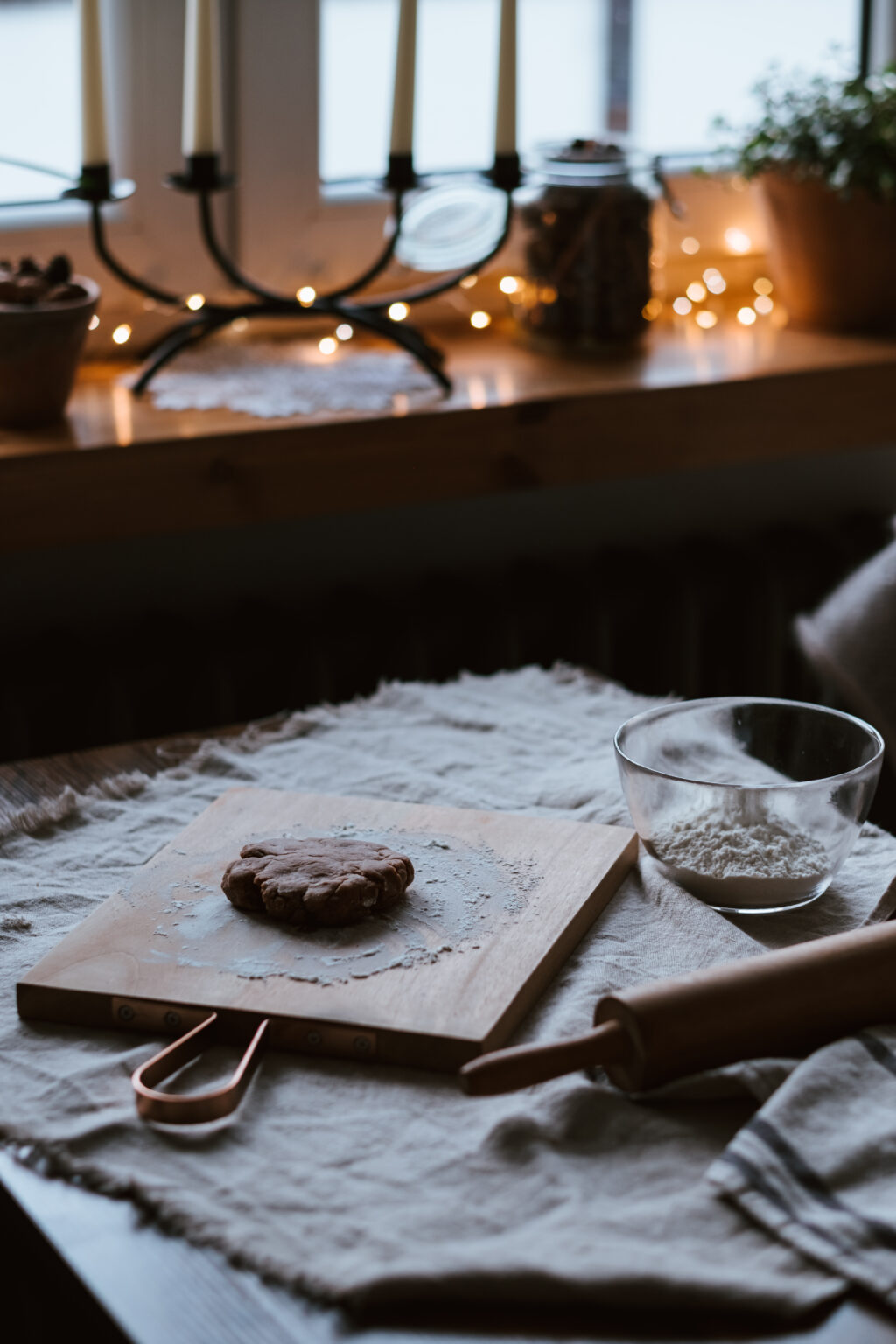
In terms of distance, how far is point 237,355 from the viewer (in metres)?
1.89

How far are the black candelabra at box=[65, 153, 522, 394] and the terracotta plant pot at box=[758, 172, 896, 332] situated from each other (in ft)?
1.55

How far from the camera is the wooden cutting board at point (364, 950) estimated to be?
0.76 meters

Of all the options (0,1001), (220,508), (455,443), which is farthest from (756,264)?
(0,1001)

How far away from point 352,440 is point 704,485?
75 cm

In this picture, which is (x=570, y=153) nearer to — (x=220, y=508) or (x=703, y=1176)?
(x=220, y=508)

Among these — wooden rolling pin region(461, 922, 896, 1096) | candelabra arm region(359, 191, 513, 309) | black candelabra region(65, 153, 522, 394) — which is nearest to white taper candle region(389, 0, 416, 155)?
black candelabra region(65, 153, 522, 394)

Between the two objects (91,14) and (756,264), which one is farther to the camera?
(756,264)

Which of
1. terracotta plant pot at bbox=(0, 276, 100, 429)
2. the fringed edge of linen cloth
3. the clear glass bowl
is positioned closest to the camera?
the clear glass bowl

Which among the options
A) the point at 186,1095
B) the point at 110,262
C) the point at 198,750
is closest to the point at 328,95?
the point at 110,262

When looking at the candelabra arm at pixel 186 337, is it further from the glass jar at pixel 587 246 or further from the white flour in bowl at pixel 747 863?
the white flour in bowl at pixel 747 863

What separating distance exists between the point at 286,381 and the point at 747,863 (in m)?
1.05

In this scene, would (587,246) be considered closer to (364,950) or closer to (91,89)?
(91,89)

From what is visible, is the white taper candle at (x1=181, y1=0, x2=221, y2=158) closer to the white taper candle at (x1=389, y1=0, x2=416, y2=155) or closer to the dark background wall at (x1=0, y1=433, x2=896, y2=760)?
the white taper candle at (x1=389, y1=0, x2=416, y2=155)

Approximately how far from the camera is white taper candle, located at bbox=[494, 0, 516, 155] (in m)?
1.63
